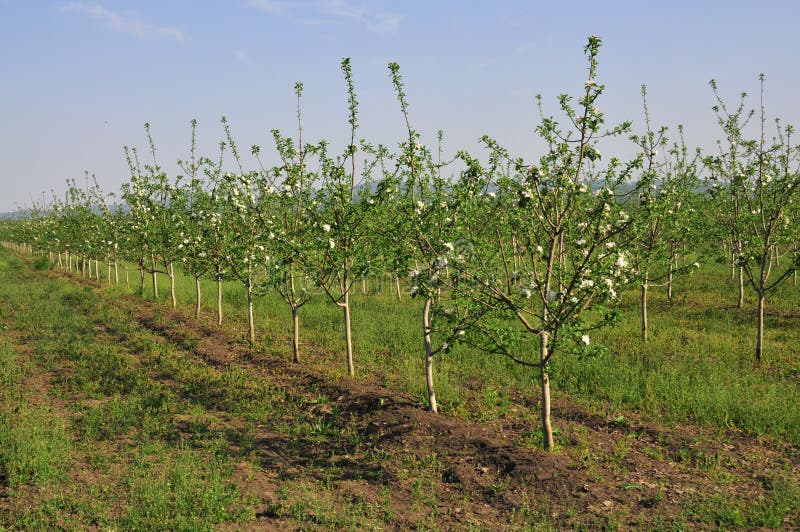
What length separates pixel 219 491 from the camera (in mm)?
8484

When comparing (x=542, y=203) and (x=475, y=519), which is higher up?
(x=542, y=203)

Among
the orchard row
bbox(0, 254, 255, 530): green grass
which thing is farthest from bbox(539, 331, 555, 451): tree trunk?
bbox(0, 254, 255, 530): green grass

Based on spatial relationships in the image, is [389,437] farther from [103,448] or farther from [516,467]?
Answer: [103,448]

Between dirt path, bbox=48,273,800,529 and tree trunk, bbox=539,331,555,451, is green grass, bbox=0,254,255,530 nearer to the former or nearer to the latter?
dirt path, bbox=48,273,800,529

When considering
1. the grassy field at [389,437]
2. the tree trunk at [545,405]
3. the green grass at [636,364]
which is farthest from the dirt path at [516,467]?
the green grass at [636,364]

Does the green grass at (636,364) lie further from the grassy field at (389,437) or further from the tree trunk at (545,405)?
the tree trunk at (545,405)

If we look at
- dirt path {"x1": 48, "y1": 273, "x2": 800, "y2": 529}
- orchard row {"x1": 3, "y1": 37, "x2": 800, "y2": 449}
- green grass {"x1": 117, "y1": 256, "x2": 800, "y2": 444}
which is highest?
orchard row {"x1": 3, "y1": 37, "x2": 800, "y2": 449}

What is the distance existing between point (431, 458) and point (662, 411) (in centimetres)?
597

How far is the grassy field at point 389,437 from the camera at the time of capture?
7.96 metres

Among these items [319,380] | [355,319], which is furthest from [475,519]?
[355,319]

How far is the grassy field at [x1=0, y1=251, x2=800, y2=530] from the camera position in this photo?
7.96 meters

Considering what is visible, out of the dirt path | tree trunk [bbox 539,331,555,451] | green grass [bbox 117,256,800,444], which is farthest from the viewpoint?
green grass [bbox 117,256,800,444]

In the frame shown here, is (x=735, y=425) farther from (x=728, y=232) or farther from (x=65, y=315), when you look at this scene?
(x=65, y=315)

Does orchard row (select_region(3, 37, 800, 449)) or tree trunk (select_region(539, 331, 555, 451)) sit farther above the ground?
orchard row (select_region(3, 37, 800, 449))
